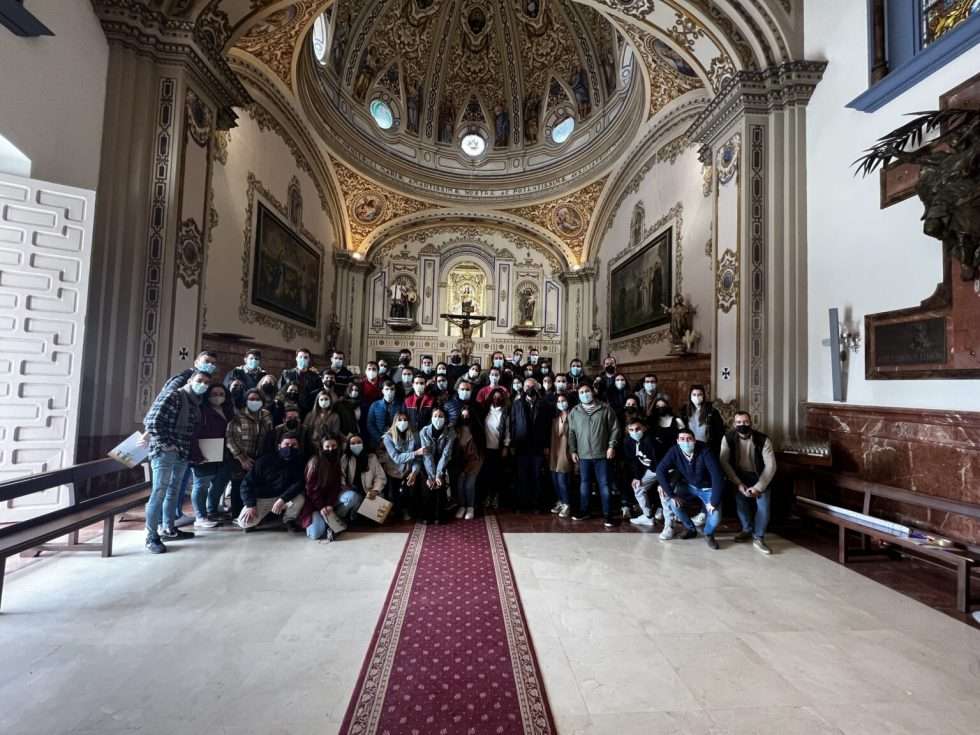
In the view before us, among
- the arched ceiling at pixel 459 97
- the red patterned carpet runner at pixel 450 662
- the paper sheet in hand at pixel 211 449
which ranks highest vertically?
the arched ceiling at pixel 459 97

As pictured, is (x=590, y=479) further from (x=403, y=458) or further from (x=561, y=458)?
(x=403, y=458)

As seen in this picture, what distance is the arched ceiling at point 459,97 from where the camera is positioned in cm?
1022

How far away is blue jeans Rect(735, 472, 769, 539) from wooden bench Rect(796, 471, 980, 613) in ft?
2.01

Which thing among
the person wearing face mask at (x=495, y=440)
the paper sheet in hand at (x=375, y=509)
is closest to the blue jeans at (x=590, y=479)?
the person wearing face mask at (x=495, y=440)

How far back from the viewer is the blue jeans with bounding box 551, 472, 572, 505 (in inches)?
234

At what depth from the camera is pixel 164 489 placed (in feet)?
14.8

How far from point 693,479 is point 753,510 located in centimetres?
99

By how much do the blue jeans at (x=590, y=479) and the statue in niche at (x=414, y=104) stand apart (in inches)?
554

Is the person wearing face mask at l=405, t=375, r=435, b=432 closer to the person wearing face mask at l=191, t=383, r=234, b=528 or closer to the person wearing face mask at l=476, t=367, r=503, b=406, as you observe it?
the person wearing face mask at l=476, t=367, r=503, b=406

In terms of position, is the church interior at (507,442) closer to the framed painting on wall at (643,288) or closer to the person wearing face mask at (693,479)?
the person wearing face mask at (693,479)

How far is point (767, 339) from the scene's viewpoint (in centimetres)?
671

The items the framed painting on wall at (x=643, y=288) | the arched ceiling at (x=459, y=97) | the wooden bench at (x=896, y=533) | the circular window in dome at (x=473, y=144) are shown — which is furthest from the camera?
the circular window in dome at (x=473, y=144)

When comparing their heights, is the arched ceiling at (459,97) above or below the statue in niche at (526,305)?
above

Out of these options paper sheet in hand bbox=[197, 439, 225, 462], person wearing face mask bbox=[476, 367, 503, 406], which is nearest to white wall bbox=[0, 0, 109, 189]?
paper sheet in hand bbox=[197, 439, 225, 462]
